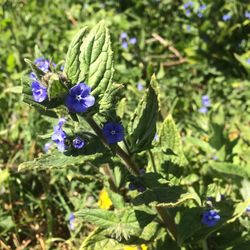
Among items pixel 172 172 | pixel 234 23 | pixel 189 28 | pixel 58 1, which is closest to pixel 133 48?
pixel 189 28

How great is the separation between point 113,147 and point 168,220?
0.76 metres

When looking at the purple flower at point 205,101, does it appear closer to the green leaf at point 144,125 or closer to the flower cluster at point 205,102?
the flower cluster at point 205,102

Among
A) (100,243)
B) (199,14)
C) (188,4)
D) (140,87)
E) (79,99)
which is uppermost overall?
(188,4)

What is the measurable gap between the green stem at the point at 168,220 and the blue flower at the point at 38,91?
1083mm

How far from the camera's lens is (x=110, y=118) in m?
2.26

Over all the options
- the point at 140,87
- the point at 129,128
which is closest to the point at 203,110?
the point at 140,87

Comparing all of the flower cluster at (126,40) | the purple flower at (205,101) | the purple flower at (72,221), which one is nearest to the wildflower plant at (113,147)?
the purple flower at (72,221)

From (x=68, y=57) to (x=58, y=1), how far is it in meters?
4.28

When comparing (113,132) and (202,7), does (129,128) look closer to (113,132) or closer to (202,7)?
(113,132)

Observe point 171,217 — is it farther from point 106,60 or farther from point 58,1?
point 58,1

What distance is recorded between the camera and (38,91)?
6.46ft

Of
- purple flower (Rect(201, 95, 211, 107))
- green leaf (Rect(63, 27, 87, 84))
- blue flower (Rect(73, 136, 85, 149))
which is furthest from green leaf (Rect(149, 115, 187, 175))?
purple flower (Rect(201, 95, 211, 107))

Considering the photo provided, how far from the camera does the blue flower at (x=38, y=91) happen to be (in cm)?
196

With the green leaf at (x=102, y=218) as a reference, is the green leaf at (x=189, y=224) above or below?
below
